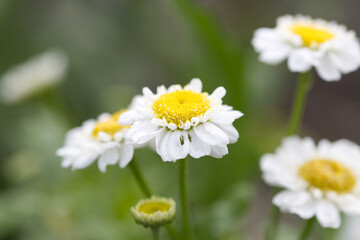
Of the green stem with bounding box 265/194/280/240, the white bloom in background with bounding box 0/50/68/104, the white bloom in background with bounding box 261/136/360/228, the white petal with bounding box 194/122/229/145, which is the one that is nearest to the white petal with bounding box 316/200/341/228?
the white bloom in background with bounding box 261/136/360/228

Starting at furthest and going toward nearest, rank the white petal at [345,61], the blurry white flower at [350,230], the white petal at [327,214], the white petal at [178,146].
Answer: the blurry white flower at [350,230] → the white petal at [345,61] → the white petal at [327,214] → the white petal at [178,146]

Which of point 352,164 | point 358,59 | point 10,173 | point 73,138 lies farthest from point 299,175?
point 10,173

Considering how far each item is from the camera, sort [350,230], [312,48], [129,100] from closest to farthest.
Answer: [312,48] < [350,230] < [129,100]

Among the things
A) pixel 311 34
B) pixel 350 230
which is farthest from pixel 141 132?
pixel 350 230

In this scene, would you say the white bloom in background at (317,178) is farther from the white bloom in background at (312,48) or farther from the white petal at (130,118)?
the white petal at (130,118)

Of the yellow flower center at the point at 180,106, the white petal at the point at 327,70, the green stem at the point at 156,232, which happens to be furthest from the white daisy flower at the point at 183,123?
the white petal at the point at 327,70

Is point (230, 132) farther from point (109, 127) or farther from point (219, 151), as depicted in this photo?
point (109, 127)

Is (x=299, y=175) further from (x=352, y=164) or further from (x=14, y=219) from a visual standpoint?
(x=14, y=219)

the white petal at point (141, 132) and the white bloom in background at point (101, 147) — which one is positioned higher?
the white bloom in background at point (101, 147)
